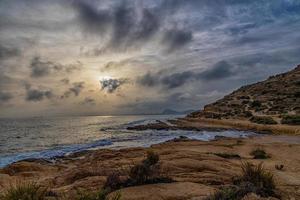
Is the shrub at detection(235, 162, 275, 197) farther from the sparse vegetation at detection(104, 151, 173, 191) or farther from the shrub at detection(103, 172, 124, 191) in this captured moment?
the shrub at detection(103, 172, 124, 191)

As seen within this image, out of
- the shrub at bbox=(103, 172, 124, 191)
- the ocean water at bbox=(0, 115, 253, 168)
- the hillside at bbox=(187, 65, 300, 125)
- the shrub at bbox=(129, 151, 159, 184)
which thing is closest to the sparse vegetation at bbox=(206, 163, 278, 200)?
the shrub at bbox=(129, 151, 159, 184)

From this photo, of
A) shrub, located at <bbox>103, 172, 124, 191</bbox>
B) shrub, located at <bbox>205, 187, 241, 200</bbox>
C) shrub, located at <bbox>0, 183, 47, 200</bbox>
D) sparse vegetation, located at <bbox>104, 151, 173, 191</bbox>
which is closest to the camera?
shrub, located at <bbox>0, 183, 47, 200</bbox>

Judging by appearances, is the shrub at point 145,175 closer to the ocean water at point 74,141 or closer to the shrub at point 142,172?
the shrub at point 142,172

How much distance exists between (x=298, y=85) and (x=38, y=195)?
88402 mm

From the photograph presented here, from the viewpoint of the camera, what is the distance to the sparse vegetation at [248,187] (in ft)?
28.0

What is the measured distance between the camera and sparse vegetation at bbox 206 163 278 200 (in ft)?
28.0

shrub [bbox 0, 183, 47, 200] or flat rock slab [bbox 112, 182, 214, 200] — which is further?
flat rock slab [bbox 112, 182, 214, 200]

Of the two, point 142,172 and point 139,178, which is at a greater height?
point 142,172

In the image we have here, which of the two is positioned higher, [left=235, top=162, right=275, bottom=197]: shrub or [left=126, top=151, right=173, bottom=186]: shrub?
[left=126, top=151, right=173, bottom=186]: shrub

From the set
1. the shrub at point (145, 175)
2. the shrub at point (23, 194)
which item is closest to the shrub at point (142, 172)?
the shrub at point (145, 175)

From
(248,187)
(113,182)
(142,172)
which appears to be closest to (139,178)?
(142,172)

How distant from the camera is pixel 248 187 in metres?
9.39

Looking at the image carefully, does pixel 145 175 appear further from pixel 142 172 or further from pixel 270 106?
pixel 270 106

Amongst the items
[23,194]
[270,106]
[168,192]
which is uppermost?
[270,106]
